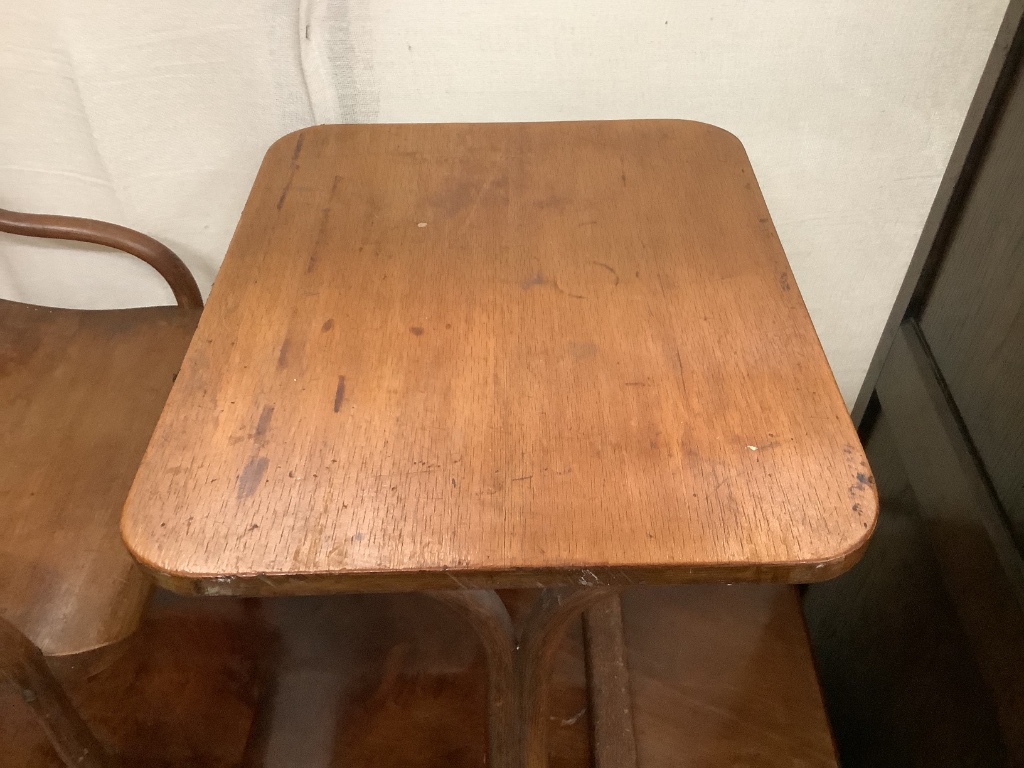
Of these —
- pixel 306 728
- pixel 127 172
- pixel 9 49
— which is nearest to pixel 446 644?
pixel 306 728

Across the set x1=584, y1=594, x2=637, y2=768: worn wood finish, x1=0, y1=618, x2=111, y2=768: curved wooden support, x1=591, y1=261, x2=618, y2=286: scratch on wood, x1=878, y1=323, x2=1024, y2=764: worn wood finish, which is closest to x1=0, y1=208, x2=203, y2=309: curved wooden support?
x1=0, y1=618, x2=111, y2=768: curved wooden support

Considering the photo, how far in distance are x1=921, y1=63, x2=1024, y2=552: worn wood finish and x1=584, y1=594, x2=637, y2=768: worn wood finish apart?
1.77ft

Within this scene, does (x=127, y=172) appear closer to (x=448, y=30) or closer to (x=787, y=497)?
(x=448, y=30)

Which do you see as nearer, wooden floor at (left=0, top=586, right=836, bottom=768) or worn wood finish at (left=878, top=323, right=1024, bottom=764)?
worn wood finish at (left=878, top=323, right=1024, bottom=764)

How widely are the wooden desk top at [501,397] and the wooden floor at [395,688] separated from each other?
Answer: 0.66m

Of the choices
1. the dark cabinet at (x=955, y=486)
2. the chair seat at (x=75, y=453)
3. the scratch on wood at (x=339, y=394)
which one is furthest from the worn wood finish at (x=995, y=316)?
the chair seat at (x=75, y=453)

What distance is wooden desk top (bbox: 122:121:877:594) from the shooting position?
0.50 metres

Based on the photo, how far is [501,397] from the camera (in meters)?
0.60

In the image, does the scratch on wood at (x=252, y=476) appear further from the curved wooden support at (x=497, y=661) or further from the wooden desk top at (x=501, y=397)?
the curved wooden support at (x=497, y=661)

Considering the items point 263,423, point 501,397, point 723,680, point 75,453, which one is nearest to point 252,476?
point 263,423

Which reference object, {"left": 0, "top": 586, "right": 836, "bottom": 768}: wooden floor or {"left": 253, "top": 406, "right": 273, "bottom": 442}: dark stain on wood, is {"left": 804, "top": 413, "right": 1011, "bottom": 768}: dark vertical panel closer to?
{"left": 0, "top": 586, "right": 836, "bottom": 768}: wooden floor

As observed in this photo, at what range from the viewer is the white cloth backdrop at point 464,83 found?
0.96 meters

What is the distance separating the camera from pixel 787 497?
0.53 m

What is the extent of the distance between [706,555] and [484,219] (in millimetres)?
444
